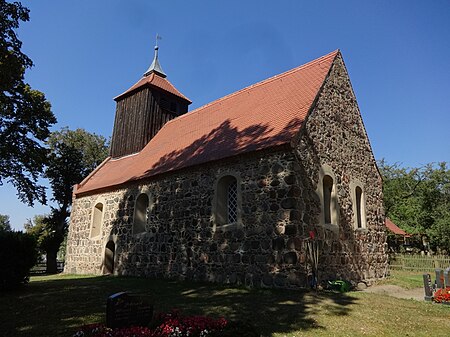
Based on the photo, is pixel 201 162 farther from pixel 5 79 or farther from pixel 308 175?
pixel 5 79

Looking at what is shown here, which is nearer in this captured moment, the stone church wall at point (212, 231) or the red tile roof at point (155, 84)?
the stone church wall at point (212, 231)

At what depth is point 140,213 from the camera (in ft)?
47.0

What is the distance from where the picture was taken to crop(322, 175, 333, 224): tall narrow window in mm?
11075

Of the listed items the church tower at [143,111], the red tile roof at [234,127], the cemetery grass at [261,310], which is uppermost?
the church tower at [143,111]

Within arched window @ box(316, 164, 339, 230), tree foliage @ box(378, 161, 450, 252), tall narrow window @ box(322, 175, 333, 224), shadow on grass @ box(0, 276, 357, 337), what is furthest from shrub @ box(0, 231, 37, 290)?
tree foliage @ box(378, 161, 450, 252)

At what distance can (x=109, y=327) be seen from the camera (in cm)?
491

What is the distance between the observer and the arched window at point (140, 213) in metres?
14.2

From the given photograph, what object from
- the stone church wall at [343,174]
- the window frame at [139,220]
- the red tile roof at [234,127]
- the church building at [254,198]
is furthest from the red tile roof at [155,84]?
the stone church wall at [343,174]

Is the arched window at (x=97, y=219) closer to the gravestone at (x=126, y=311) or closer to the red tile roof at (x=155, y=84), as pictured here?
the red tile roof at (x=155, y=84)

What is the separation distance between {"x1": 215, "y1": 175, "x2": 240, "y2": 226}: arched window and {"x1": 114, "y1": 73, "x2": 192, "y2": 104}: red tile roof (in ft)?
37.2

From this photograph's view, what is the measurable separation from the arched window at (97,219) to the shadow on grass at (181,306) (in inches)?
259

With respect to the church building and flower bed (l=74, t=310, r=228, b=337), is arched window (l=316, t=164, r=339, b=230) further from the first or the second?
flower bed (l=74, t=310, r=228, b=337)

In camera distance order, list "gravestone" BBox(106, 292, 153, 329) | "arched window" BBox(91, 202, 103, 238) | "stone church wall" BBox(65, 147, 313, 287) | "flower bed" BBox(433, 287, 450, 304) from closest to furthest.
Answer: "gravestone" BBox(106, 292, 153, 329) → "flower bed" BBox(433, 287, 450, 304) → "stone church wall" BBox(65, 147, 313, 287) → "arched window" BBox(91, 202, 103, 238)

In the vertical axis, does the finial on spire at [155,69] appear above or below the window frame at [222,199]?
above
